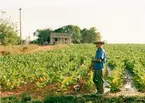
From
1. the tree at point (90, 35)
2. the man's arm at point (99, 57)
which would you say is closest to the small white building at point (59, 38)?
the tree at point (90, 35)

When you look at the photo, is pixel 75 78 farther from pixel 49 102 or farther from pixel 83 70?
pixel 49 102

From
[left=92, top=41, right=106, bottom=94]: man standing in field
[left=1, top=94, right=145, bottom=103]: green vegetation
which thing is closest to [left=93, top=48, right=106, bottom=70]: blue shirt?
[left=92, top=41, right=106, bottom=94]: man standing in field

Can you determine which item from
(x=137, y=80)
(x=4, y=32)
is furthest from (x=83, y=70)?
(x=4, y=32)

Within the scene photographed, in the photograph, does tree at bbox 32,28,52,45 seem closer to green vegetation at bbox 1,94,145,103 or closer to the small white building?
the small white building

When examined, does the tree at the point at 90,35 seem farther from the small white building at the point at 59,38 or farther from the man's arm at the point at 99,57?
the man's arm at the point at 99,57

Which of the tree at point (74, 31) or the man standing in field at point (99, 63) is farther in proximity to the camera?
the tree at point (74, 31)

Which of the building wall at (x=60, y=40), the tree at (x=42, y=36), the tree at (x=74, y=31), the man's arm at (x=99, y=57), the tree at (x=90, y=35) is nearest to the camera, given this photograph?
the man's arm at (x=99, y=57)

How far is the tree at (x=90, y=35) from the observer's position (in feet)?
331

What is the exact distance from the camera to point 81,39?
340ft

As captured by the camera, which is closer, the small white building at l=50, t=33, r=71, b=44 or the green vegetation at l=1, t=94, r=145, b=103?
the green vegetation at l=1, t=94, r=145, b=103

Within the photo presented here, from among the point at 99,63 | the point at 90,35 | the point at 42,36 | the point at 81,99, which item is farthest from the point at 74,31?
the point at 81,99

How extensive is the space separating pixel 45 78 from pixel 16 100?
157 inches

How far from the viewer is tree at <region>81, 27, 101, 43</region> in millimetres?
100738

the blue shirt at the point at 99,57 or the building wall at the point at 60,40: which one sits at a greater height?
the blue shirt at the point at 99,57
